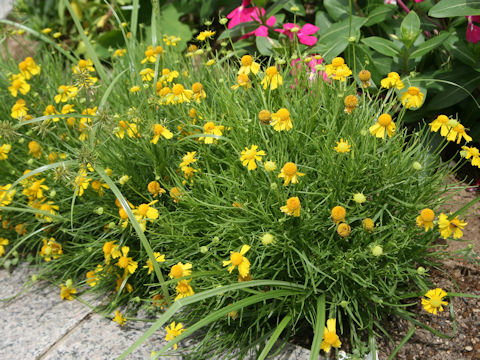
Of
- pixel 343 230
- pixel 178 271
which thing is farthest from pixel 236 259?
pixel 343 230

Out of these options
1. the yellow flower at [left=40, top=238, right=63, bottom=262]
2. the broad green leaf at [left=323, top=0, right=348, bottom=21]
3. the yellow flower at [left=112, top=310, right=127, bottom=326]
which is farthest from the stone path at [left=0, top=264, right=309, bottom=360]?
the broad green leaf at [left=323, top=0, right=348, bottom=21]

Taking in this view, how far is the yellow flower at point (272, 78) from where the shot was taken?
152cm

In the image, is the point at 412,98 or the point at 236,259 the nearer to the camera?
the point at 236,259

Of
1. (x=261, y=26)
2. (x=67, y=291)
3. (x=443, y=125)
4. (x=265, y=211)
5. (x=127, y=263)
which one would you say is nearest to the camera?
(x=443, y=125)

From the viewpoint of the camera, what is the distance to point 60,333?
61.9 inches

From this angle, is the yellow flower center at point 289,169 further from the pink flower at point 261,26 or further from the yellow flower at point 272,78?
the pink flower at point 261,26

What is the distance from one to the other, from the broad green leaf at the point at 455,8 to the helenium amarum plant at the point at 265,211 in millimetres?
317

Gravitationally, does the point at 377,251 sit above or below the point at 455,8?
below

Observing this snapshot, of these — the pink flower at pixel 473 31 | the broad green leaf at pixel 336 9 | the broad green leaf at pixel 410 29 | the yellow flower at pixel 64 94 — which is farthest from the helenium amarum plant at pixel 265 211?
the broad green leaf at pixel 336 9

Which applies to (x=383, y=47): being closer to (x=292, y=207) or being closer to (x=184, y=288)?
(x=292, y=207)

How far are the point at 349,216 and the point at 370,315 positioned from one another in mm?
310

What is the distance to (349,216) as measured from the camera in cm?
141

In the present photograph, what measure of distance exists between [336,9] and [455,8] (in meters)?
0.64

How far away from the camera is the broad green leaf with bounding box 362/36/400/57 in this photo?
73.5 inches
